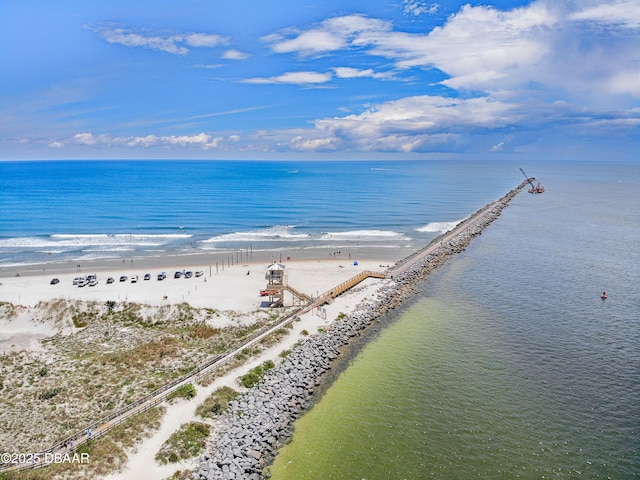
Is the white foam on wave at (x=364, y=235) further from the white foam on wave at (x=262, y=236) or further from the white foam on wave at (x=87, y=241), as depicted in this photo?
the white foam on wave at (x=87, y=241)

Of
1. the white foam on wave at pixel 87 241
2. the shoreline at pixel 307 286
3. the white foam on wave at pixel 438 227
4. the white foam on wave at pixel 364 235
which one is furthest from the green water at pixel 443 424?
the white foam on wave at pixel 438 227

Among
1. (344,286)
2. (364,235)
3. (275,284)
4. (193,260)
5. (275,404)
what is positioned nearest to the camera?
(275,404)

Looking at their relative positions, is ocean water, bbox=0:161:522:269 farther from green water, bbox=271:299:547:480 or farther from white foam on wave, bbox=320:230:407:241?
green water, bbox=271:299:547:480

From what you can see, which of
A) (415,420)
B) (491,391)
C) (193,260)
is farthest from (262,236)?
(415,420)

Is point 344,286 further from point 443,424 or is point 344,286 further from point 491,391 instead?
point 443,424

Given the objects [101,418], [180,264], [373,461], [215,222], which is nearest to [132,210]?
[215,222]

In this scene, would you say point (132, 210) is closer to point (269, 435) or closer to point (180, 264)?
point (180, 264)
